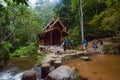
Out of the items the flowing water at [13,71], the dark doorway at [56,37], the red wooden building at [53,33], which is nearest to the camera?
the flowing water at [13,71]

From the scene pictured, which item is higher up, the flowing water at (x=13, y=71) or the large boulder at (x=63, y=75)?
the large boulder at (x=63, y=75)

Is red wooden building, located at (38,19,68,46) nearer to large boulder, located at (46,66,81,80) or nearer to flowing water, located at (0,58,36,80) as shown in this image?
flowing water, located at (0,58,36,80)

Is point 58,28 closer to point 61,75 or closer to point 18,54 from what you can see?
point 18,54

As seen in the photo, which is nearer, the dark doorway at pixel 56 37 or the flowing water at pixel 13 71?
the flowing water at pixel 13 71

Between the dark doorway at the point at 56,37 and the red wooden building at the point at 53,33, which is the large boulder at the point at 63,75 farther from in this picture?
the dark doorway at the point at 56,37

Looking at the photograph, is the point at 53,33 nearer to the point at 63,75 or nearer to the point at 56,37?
the point at 56,37

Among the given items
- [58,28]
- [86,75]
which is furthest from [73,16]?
[86,75]

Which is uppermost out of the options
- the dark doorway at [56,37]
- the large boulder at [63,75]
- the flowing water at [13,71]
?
the dark doorway at [56,37]

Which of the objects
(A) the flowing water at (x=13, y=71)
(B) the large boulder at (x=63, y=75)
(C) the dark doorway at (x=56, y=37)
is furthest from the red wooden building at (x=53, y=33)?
(B) the large boulder at (x=63, y=75)

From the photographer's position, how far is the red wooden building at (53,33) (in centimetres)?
3064

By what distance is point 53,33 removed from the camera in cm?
3281

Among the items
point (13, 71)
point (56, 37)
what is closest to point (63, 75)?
point (13, 71)

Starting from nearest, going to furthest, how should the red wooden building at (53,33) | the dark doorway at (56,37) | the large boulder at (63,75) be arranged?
the large boulder at (63,75), the red wooden building at (53,33), the dark doorway at (56,37)

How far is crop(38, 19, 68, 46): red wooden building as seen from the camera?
3064cm
